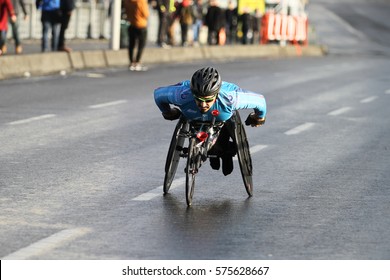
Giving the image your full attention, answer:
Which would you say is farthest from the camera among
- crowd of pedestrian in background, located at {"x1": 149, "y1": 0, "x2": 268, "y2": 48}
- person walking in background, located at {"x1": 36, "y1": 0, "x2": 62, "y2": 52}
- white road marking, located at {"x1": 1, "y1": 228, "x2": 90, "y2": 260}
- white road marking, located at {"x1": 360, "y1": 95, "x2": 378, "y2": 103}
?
crowd of pedestrian in background, located at {"x1": 149, "y1": 0, "x2": 268, "y2": 48}

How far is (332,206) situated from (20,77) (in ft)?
55.2

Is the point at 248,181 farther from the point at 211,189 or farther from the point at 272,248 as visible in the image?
the point at 272,248

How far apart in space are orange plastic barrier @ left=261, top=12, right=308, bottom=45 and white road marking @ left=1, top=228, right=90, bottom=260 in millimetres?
45859

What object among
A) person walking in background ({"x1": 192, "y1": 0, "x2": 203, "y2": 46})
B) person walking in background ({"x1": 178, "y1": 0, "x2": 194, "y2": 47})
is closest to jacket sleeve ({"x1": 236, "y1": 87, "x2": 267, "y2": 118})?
person walking in background ({"x1": 178, "y1": 0, "x2": 194, "y2": 47})

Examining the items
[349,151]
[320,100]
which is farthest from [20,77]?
[349,151]

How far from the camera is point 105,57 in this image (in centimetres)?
3359

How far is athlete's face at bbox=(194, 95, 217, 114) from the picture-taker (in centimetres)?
1134

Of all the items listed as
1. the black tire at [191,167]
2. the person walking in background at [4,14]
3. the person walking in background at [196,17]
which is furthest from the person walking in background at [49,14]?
the black tire at [191,167]

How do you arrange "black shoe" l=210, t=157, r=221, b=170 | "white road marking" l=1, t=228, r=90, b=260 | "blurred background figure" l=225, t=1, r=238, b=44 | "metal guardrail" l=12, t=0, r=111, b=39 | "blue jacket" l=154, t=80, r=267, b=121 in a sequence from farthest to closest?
1. "blurred background figure" l=225, t=1, r=238, b=44
2. "metal guardrail" l=12, t=0, r=111, b=39
3. "black shoe" l=210, t=157, r=221, b=170
4. "blue jacket" l=154, t=80, r=267, b=121
5. "white road marking" l=1, t=228, r=90, b=260

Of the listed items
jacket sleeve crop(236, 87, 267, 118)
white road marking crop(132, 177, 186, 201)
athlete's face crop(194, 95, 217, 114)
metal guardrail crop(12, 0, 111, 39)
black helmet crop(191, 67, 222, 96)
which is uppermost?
black helmet crop(191, 67, 222, 96)

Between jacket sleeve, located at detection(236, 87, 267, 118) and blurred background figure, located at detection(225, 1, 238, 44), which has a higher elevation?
jacket sleeve, located at detection(236, 87, 267, 118)

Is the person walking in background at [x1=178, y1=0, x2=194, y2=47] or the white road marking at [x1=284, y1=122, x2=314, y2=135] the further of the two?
the person walking in background at [x1=178, y1=0, x2=194, y2=47]

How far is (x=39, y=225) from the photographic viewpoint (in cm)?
1024

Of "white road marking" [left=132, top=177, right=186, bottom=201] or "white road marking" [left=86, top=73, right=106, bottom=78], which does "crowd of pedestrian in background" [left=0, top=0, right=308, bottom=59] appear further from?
"white road marking" [left=132, top=177, right=186, bottom=201]
